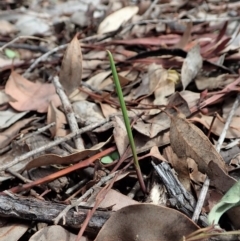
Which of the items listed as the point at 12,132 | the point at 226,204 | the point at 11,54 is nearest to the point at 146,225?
the point at 226,204

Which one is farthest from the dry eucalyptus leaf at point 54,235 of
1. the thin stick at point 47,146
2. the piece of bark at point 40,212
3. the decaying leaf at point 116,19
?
the decaying leaf at point 116,19

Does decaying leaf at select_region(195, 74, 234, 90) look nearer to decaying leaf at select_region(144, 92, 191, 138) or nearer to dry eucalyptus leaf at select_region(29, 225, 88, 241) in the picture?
decaying leaf at select_region(144, 92, 191, 138)

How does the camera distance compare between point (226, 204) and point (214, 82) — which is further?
point (214, 82)

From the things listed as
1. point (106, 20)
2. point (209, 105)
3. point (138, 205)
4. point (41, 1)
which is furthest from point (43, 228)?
point (41, 1)

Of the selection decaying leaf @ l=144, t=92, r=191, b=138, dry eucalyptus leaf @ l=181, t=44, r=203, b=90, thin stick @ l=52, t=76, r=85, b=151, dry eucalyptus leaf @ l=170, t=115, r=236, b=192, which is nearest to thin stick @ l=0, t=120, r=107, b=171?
thin stick @ l=52, t=76, r=85, b=151

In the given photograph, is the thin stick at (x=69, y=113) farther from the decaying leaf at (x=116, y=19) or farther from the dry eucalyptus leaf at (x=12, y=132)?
the decaying leaf at (x=116, y=19)

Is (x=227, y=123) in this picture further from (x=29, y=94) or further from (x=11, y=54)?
(x=11, y=54)

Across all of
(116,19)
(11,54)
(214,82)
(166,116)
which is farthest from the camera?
(116,19)
